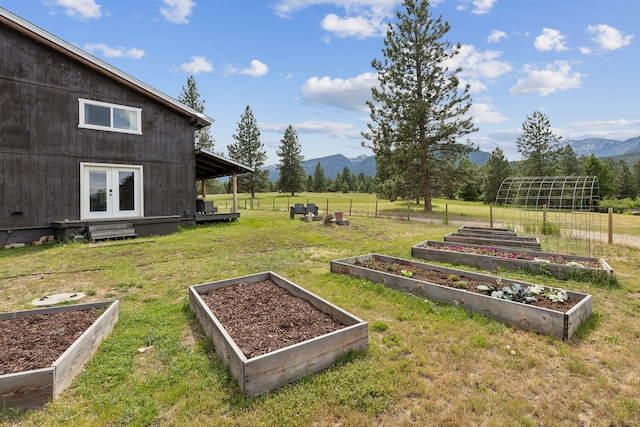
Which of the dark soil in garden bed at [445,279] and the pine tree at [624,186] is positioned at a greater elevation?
the pine tree at [624,186]

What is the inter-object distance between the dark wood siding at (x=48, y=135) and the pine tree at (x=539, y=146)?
1620 inches

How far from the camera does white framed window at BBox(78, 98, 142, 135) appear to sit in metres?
10.6

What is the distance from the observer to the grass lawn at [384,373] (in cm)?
239

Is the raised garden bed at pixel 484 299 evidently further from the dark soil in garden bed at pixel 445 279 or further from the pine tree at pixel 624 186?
the pine tree at pixel 624 186

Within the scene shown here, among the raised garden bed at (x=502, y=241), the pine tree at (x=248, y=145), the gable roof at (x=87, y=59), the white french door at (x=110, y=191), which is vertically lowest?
the raised garden bed at (x=502, y=241)

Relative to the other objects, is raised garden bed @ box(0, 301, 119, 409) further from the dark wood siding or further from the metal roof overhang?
the metal roof overhang

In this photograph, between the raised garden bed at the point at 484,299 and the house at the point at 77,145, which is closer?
the raised garden bed at the point at 484,299

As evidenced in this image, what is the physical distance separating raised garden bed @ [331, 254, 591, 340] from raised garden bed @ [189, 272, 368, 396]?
70.7 inches

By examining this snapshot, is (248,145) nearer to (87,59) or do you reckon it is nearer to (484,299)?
(87,59)

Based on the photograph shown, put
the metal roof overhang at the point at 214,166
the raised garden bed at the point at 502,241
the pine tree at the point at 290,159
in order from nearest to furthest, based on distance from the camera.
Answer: the raised garden bed at the point at 502,241
the metal roof overhang at the point at 214,166
the pine tree at the point at 290,159

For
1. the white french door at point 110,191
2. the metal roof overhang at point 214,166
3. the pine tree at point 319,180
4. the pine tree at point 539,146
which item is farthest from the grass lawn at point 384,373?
the pine tree at point 319,180

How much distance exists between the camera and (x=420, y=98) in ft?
71.1

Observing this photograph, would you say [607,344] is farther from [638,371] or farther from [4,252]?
[4,252]

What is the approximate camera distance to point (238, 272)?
6480mm
